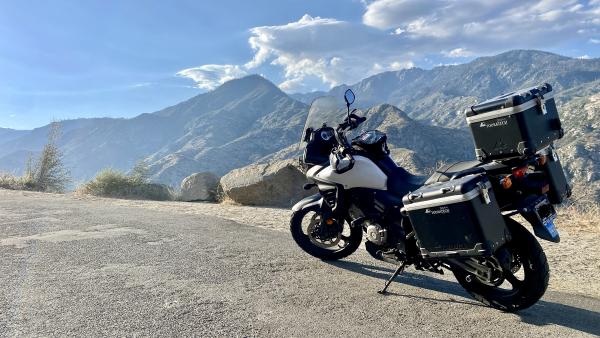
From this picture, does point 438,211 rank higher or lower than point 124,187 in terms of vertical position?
lower

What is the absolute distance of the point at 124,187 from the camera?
16953 millimetres

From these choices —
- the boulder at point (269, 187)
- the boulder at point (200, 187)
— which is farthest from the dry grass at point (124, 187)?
the boulder at point (269, 187)

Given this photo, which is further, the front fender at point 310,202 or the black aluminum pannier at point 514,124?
the front fender at point 310,202

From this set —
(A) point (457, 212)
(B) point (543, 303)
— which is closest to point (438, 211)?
(A) point (457, 212)

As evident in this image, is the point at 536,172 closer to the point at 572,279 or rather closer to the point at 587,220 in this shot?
the point at 572,279

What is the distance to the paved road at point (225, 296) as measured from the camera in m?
3.86

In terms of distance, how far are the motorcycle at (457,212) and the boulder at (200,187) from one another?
1111 centimetres

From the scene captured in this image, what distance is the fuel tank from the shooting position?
5.12 meters

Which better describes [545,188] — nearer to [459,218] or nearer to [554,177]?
[554,177]

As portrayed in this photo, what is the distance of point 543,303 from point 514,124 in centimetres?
178

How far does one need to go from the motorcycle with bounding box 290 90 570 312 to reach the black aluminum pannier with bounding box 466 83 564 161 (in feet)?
0.37

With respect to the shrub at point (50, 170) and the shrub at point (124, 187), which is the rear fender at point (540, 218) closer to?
the shrub at point (124, 187)

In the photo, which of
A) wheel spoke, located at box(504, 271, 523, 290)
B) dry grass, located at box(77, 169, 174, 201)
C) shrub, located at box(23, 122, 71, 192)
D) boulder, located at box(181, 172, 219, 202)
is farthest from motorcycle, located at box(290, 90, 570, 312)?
shrub, located at box(23, 122, 71, 192)

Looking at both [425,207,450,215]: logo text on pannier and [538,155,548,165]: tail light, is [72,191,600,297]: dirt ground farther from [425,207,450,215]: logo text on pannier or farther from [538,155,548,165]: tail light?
[425,207,450,215]: logo text on pannier
